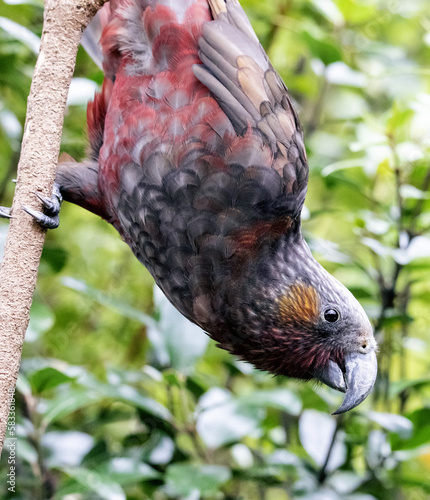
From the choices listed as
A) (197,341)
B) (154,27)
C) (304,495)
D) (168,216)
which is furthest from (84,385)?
(154,27)

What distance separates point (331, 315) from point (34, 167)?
98cm

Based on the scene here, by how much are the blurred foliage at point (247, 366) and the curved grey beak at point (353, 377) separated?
0.67 ft

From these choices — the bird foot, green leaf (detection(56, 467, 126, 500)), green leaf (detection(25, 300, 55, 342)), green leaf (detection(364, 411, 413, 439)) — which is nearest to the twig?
green leaf (detection(364, 411, 413, 439))

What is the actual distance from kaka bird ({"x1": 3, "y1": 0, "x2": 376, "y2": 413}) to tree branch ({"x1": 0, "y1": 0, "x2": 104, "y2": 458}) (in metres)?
0.26

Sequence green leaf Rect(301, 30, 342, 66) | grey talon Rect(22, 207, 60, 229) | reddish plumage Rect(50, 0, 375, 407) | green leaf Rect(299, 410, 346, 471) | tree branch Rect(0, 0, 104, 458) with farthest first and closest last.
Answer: green leaf Rect(301, 30, 342, 66), green leaf Rect(299, 410, 346, 471), reddish plumage Rect(50, 0, 375, 407), grey talon Rect(22, 207, 60, 229), tree branch Rect(0, 0, 104, 458)

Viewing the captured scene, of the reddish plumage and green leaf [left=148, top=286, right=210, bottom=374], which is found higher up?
the reddish plumage

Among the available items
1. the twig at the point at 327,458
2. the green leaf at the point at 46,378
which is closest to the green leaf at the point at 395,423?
the twig at the point at 327,458

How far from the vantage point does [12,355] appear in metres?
1.43

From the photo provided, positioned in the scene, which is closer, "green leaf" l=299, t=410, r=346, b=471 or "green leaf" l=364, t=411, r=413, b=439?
"green leaf" l=364, t=411, r=413, b=439

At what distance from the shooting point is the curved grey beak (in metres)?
1.91

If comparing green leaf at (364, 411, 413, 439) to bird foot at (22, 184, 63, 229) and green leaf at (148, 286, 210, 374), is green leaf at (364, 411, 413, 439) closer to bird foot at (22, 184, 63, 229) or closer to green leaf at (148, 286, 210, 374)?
green leaf at (148, 286, 210, 374)

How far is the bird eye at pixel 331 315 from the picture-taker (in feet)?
6.45

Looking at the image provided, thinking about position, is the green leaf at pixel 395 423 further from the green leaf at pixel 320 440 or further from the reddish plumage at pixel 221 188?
the reddish plumage at pixel 221 188

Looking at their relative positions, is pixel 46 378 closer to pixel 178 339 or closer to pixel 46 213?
pixel 178 339
